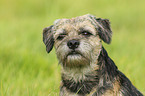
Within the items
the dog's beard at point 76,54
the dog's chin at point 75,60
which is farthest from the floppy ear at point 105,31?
the dog's chin at point 75,60

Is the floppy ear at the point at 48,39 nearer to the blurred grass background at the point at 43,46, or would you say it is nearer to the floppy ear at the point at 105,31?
the blurred grass background at the point at 43,46

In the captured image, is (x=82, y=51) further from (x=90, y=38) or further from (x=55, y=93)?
(x=55, y=93)

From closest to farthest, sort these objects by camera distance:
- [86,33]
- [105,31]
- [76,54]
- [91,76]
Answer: [76,54] < [91,76] < [86,33] < [105,31]

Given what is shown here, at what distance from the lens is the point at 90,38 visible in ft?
16.2

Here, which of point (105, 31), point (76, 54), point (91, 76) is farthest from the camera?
point (105, 31)

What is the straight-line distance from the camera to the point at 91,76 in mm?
4848

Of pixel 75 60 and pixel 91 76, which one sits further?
pixel 91 76

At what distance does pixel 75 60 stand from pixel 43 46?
15.2 feet

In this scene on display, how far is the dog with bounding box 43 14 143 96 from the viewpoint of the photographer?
4.65 meters

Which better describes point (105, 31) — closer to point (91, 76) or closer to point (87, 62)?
point (87, 62)

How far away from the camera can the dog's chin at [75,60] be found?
4719 mm

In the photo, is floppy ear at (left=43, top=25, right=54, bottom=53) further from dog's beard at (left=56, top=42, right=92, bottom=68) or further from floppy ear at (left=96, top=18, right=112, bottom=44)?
floppy ear at (left=96, top=18, right=112, bottom=44)

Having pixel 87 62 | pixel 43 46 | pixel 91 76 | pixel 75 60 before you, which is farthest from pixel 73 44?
pixel 43 46

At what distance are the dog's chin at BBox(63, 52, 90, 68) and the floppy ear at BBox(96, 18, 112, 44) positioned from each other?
1.71ft
